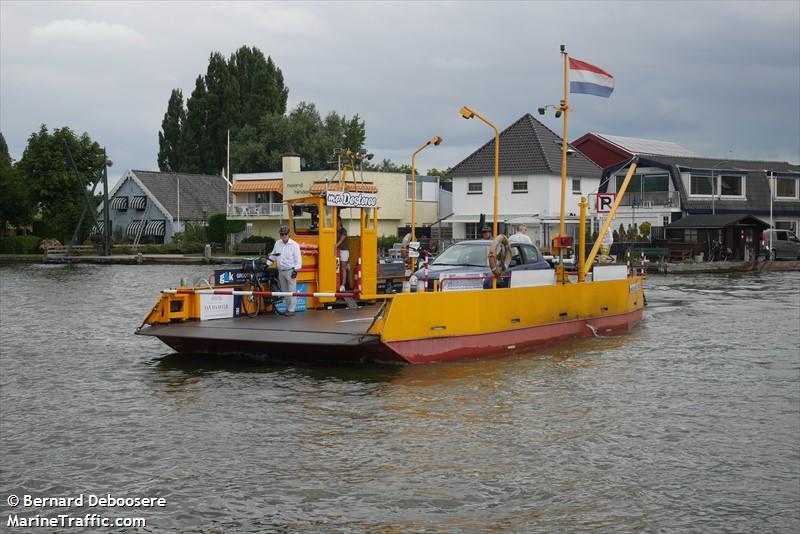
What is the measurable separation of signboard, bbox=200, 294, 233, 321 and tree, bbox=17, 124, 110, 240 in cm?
5811

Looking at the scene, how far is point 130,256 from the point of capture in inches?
2443

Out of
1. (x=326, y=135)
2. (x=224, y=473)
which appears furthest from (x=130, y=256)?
(x=224, y=473)

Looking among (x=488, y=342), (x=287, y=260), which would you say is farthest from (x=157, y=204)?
(x=488, y=342)

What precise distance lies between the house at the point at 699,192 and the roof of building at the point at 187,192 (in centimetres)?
3330

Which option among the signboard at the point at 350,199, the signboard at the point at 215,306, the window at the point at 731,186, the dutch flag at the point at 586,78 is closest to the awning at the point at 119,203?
the window at the point at 731,186

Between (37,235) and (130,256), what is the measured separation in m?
18.1

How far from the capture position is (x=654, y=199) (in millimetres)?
62406

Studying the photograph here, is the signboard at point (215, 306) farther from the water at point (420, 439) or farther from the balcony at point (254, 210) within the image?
the balcony at point (254, 210)

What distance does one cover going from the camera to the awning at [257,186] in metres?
71.9

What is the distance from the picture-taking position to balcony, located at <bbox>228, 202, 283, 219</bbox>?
71006mm

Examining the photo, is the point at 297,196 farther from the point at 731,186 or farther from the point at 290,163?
the point at 731,186

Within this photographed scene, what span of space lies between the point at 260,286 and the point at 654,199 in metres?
48.4

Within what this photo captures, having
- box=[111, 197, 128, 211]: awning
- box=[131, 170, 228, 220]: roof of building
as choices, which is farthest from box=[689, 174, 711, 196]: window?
box=[111, 197, 128, 211]: awning

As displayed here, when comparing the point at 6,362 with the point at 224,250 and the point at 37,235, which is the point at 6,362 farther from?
the point at 37,235
